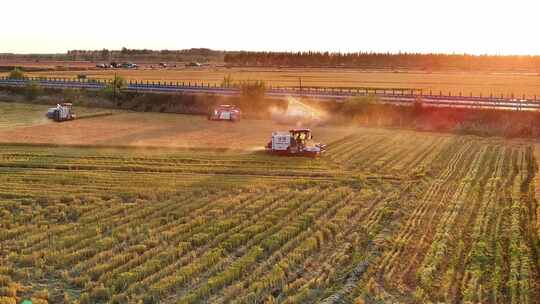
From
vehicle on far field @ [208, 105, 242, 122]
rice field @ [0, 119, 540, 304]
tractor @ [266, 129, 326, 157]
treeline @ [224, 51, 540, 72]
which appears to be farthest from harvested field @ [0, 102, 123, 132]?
treeline @ [224, 51, 540, 72]

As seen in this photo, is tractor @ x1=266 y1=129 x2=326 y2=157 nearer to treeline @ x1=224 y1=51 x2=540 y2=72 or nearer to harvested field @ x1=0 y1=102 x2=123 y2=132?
harvested field @ x1=0 y1=102 x2=123 y2=132

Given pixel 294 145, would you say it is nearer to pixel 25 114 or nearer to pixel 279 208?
pixel 279 208

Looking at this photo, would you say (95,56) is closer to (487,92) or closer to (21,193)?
(487,92)

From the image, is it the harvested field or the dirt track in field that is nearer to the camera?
the dirt track in field

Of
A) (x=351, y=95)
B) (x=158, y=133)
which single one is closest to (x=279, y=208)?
(x=158, y=133)

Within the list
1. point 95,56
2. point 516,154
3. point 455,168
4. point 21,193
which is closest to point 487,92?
point 516,154
